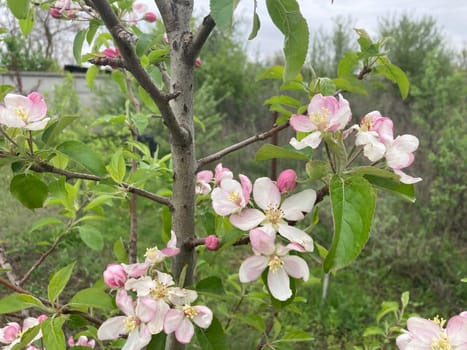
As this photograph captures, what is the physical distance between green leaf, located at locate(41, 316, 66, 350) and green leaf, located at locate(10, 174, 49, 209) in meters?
0.19

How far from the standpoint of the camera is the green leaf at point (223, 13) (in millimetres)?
479

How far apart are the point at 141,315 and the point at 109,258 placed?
3.00m

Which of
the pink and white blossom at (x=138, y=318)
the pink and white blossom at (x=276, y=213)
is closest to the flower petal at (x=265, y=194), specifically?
the pink and white blossom at (x=276, y=213)

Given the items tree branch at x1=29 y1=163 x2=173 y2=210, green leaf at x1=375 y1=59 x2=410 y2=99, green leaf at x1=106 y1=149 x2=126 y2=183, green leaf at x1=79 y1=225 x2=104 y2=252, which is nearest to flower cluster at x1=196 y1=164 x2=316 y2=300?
tree branch at x1=29 y1=163 x2=173 y2=210

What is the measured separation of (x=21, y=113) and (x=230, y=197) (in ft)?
1.18

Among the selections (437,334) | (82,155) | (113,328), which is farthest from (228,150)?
(437,334)

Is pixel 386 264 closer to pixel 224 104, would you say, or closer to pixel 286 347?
pixel 286 347

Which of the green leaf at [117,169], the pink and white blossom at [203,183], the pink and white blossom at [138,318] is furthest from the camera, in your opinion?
the pink and white blossom at [203,183]

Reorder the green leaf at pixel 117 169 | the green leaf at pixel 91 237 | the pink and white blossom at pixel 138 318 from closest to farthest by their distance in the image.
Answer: the pink and white blossom at pixel 138 318, the green leaf at pixel 117 169, the green leaf at pixel 91 237

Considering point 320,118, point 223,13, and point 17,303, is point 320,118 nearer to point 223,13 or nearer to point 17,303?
point 223,13

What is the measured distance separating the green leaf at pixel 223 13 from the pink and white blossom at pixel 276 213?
0.24m

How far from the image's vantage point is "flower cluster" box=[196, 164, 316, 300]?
646 millimetres

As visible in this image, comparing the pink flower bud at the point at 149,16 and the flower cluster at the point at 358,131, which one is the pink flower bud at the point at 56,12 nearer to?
the pink flower bud at the point at 149,16

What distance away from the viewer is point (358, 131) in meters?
0.65
